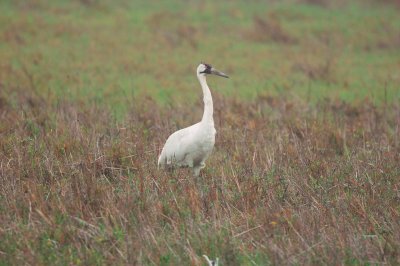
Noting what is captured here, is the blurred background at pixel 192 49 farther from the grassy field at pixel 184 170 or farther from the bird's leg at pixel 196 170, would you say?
the bird's leg at pixel 196 170

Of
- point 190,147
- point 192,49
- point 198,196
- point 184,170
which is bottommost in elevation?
point 184,170

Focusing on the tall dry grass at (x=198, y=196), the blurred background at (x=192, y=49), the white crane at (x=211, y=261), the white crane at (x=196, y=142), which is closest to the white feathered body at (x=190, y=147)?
the white crane at (x=196, y=142)

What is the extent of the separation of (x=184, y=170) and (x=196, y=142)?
73cm

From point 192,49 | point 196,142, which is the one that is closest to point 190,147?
point 196,142

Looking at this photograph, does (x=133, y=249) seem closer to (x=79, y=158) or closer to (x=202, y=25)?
(x=79, y=158)

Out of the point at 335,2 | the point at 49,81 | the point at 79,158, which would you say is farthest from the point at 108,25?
the point at 79,158

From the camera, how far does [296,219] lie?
5.99 m

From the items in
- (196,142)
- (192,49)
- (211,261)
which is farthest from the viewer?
(192,49)

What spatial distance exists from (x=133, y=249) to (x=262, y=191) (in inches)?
68.8

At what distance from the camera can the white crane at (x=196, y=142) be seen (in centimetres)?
741

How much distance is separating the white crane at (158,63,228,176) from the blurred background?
3.23m

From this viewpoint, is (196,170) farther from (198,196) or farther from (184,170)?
(198,196)

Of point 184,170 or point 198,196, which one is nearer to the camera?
point 198,196

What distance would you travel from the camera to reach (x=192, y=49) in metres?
17.3
